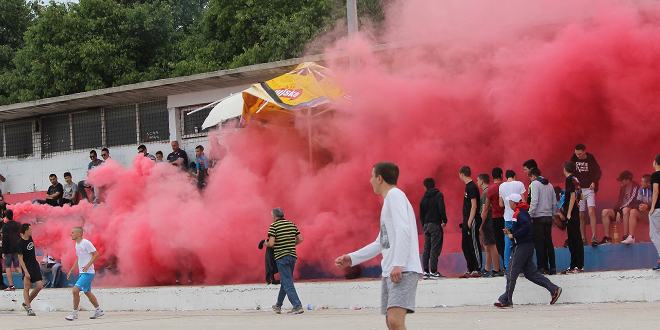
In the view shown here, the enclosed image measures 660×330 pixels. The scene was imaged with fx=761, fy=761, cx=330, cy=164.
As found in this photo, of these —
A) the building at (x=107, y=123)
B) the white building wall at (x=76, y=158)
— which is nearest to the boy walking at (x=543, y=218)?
the building at (x=107, y=123)

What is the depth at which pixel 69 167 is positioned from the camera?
757 inches

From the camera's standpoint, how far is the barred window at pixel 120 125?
1844cm

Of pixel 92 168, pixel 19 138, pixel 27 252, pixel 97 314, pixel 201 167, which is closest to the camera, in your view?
pixel 97 314

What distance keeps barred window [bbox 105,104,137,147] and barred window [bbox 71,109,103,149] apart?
255mm

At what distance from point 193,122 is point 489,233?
8.70 metres

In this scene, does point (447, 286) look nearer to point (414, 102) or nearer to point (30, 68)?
point (414, 102)

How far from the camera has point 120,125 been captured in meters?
18.6

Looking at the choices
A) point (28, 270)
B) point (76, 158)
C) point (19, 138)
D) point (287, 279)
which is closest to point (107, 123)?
point (76, 158)

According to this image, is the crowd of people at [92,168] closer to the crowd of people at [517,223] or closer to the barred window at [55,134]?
the barred window at [55,134]

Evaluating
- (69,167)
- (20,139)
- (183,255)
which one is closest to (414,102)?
(183,255)

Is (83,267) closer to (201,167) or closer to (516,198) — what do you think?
(201,167)

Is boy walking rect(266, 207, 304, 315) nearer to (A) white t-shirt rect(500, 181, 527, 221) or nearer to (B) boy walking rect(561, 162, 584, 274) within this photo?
(A) white t-shirt rect(500, 181, 527, 221)

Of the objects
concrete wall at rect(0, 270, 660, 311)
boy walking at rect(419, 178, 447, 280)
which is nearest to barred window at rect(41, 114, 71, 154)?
concrete wall at rect(0, 270, 660, 311)

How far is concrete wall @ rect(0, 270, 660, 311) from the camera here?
32.9 feet
